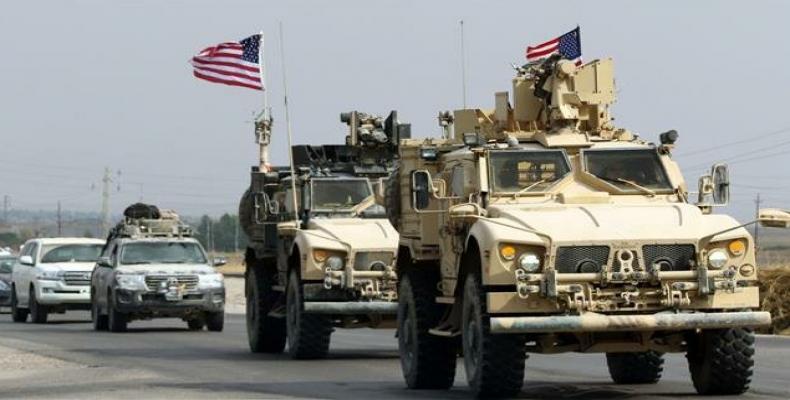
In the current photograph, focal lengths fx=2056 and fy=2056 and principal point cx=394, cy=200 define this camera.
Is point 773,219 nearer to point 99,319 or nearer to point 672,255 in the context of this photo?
point 672,255

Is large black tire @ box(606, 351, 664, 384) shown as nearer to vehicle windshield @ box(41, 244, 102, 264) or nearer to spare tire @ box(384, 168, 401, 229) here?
spare tire @ box(384, 168, 401, 229)

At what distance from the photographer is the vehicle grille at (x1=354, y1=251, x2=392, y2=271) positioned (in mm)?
25359

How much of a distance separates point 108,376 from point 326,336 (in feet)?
13.1

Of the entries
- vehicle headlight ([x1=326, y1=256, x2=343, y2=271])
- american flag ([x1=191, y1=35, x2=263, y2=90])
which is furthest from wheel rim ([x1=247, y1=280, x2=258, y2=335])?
american flag ([x1=191, y1=35, x2=263, y2=90])

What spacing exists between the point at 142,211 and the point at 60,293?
286 cm

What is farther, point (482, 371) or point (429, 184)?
point (429, 184)

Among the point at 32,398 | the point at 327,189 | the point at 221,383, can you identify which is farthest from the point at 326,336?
the point at 32,398

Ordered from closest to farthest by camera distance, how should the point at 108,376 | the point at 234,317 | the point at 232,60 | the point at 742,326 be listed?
the point at 742,326 → the point at 108,376 → the point at 232,60 → the point at 234,317

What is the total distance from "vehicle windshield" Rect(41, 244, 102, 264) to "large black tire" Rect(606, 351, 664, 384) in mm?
23654

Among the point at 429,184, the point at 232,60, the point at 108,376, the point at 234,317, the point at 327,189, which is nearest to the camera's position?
the point at 429,184

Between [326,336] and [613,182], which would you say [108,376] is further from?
[613,182]

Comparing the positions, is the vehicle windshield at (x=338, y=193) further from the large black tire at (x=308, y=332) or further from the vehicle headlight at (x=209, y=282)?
the vehicle headlight at (x=209, y=282)

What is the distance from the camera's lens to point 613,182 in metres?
18.6

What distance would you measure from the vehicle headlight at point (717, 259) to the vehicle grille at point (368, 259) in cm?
903
